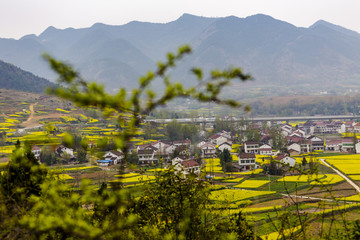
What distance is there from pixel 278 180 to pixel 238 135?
2561 centimetres

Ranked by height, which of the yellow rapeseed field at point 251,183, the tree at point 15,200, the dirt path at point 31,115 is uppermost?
the dirt path at point 31,115

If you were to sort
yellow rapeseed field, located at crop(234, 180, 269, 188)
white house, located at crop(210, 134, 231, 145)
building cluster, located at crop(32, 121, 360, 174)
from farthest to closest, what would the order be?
1. white house, located at crop(210, 134, 231, 145)
2. building cluster, located at crop(32, 121, 360, 174)
3. yellow rapeseed field, located at crop(234, 180, 269, 188)

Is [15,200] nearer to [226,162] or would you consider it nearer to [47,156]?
[226,162]

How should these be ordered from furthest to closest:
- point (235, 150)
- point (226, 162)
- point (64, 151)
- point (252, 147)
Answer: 1. point (235, 150)
2. point (252, 147)
3. point (64, 151)
4. point (226, 162)

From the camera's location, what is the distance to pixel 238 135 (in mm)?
51656

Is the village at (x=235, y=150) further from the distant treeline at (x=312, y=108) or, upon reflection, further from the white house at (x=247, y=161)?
the distant treeline at (x=312, y=108)

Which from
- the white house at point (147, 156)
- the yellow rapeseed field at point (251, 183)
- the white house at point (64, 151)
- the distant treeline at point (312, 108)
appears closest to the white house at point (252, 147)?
the white house at point (147, 156)

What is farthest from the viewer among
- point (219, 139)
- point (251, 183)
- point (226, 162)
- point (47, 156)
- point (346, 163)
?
point (219, 139)

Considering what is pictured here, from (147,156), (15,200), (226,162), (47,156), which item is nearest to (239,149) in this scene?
(226,162)

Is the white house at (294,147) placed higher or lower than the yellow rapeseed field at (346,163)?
higher

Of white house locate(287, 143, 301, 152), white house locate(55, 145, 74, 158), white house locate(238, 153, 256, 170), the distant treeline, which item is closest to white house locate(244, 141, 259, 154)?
white house locate(287, 143, 301, 152)

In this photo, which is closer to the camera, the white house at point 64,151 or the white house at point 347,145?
the white house at point 64,151

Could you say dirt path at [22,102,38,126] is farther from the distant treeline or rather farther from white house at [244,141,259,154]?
the distant treeline

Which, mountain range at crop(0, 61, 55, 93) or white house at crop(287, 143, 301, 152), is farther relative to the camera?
mountain range at crop(0, 61, 55, 93)
